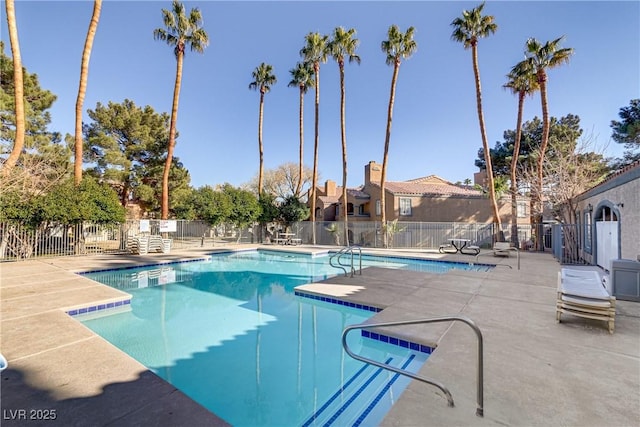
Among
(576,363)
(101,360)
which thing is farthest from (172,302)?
(576,363)

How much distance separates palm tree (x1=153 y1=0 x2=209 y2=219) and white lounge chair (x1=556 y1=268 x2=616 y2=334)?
61.0 feet

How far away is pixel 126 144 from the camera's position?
21922 mm

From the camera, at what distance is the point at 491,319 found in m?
4.98

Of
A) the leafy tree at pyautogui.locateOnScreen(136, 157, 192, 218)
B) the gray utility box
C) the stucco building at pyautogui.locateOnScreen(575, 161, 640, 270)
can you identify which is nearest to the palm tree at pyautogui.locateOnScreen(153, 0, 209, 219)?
the leafy tree at pyautogui.locateOnScreen(136, 157, 192, 218)

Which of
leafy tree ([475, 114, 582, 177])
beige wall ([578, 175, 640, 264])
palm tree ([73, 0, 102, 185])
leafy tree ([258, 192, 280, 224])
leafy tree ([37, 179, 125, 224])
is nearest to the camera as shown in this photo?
beige wall ([578, 175, 640, 264])

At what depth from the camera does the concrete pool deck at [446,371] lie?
2549 mm

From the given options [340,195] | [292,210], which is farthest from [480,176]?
[292,210]

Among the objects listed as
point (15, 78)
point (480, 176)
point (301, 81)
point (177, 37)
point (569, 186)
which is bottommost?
point (569, 186)

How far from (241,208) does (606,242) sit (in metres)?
19.3

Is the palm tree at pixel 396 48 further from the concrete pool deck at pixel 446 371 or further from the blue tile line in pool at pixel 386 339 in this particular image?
the concrete pool deck at pixel 446 371

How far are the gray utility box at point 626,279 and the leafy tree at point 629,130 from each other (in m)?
19.0

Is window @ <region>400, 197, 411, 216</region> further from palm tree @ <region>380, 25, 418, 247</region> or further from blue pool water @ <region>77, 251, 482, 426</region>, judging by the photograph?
blue pool water @ <region>77, 251, 482, 426</region>

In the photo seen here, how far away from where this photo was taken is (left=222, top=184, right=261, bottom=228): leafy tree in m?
20.7

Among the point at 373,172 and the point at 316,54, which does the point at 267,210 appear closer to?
the point at 373,172
